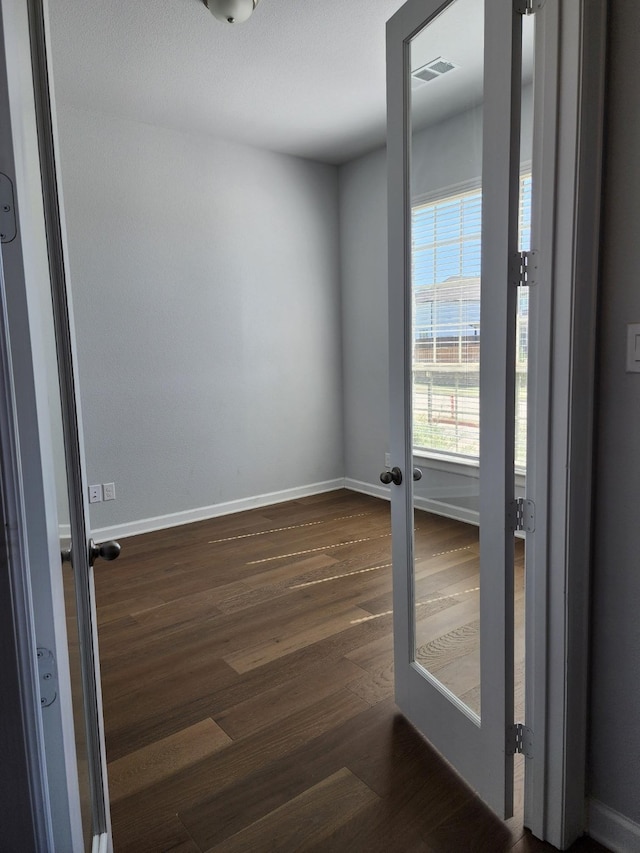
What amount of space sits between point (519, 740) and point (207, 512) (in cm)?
325

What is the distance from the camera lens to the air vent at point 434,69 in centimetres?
156

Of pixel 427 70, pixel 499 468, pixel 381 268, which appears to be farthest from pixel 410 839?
pixel 381 268

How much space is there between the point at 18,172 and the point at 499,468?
115 cm

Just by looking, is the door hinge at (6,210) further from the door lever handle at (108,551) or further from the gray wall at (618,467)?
the gray wall at (618,467)

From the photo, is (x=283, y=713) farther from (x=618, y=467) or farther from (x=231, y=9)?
(x=231, y=9)

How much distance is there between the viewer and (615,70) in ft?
3.99

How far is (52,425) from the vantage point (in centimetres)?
86

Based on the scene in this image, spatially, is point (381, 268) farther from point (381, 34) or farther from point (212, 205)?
point (381, 34)

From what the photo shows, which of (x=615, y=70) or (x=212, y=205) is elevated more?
(x=212, y=205)

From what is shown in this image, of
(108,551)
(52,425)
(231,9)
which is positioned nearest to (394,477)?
(108,551)

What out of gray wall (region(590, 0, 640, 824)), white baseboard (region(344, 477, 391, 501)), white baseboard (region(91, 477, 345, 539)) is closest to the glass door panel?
gray wall (region(590, 0, 640, 824))

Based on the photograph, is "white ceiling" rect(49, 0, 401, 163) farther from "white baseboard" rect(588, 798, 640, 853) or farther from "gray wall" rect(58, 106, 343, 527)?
"white baseboard" rect(588, 798, 640, 853)

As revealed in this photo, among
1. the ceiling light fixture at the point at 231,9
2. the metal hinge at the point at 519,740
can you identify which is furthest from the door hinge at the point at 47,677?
the ceiling light fixture at the point at 231,9

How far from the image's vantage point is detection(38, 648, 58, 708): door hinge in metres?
0.75
